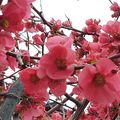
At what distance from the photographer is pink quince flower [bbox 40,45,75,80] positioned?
114cm

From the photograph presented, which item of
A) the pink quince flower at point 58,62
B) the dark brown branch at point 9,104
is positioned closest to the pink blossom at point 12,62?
the pink quince flower at point 58,62

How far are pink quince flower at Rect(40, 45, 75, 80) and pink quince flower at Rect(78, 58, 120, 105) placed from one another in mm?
56

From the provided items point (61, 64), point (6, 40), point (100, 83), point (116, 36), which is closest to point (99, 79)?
point (100, 83)

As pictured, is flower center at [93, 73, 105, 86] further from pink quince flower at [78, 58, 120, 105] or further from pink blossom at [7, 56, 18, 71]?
pink blossom at [7, 56, 18, 71]

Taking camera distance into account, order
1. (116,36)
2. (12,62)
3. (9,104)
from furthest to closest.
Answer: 1. (9,104)
2. (116,36)
3. (12,62)

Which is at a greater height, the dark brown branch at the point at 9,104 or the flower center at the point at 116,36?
the flower center at the point at 116,36

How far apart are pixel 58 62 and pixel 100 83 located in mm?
182

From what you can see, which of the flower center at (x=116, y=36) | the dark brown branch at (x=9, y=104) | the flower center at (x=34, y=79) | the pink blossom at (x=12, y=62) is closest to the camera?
the flower center at (x=34, y=79)

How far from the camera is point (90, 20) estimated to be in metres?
4.41

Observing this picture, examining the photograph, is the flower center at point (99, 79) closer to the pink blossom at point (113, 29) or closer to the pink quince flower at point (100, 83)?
the pink quince flower at point (100, 83)

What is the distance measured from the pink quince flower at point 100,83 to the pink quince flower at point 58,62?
2.2 inches

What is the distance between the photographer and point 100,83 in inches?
49.1

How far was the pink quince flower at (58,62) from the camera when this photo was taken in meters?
1.14

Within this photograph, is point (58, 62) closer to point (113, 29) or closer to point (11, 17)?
point (11, 17)
